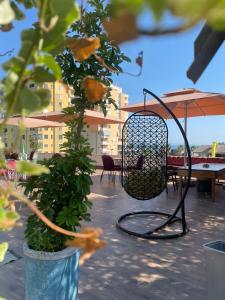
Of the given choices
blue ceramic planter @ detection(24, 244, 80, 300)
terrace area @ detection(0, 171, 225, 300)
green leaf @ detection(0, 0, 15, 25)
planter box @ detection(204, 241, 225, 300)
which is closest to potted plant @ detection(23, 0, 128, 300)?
blue ceramic planter @ detection(24, 244, 80, 300)

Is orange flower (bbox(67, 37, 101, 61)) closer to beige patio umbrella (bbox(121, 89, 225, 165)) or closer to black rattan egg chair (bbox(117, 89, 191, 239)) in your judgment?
black rattan egg chair (bbox(117, 89, 191, 239))

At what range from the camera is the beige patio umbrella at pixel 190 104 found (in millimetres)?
6210

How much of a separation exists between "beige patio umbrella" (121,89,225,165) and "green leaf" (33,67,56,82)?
543 centimetres

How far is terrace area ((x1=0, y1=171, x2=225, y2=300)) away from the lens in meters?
2.49

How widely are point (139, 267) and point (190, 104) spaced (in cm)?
505

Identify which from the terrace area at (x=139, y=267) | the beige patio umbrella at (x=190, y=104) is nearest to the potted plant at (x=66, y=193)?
the terrace area at (x=139, y=267)

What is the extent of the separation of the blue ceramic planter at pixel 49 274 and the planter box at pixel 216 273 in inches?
36.4

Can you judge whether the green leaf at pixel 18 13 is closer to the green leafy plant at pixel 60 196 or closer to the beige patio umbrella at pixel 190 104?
the green leafy plant at pixel 60 196

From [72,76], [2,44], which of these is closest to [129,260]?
[72,76]

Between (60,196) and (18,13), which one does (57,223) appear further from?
(18,13)

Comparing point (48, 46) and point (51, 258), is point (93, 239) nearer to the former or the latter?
point (48, 46)

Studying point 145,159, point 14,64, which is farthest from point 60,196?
point 145,159

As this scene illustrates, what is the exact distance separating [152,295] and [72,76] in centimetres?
188

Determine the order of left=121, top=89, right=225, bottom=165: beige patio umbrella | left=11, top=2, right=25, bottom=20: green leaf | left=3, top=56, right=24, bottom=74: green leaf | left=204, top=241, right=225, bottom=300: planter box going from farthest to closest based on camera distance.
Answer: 1. left=121, top=89, right=225, bottom=165: beige patio umbrella
2. left=204, top=241, right=225, bottom=300: planter box
3. left=11, top=2, right=25, bottom=20: green leaf
4. left=3, top=56, right=24, bottom=74: green leaf
